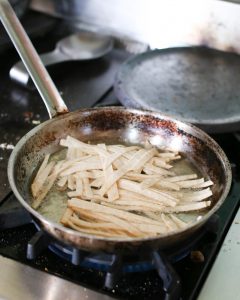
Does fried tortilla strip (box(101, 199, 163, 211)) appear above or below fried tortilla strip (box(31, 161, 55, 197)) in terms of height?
above

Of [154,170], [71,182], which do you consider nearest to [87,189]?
[71,182]

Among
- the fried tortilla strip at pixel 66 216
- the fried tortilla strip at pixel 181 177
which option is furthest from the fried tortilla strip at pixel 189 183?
the fried tortilla strip at pixel 66 216

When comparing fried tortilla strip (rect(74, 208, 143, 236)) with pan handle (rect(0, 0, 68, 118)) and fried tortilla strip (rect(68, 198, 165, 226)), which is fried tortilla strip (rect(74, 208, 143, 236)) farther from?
pan handle (rect(0, 0, 68, 118))

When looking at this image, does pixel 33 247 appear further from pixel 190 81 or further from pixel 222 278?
pixel 190 81

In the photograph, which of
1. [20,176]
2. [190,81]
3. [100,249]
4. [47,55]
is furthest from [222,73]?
[100,249]

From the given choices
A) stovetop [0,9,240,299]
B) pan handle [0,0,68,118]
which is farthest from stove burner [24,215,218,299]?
pan handle [0,0,68,118]
